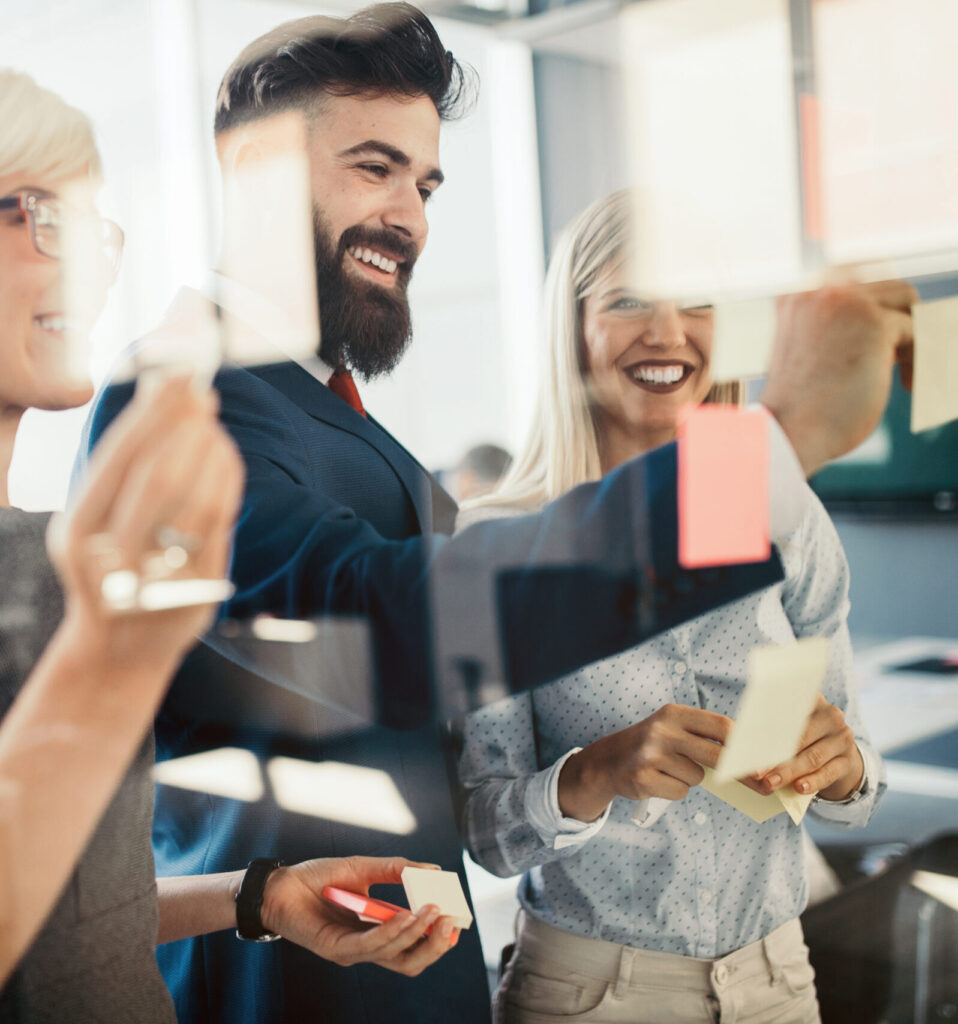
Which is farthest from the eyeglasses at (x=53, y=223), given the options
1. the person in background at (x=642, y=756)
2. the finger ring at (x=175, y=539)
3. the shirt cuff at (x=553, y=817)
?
the shirt cuff at (x=553, y=817)

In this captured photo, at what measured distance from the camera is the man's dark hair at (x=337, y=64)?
33.8 inches

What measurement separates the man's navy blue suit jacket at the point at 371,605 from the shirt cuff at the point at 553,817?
4.1 inches

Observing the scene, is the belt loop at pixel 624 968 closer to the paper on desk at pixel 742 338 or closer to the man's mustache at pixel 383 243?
the paper on desk at pixel 742 338

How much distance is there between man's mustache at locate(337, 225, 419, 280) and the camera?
0.89 m

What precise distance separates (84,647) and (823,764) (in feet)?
2.23

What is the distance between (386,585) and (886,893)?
Result: 1006 mm

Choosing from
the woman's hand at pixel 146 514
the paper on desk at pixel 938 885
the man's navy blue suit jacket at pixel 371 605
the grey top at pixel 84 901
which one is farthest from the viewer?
the paper on desk at pixel 938 885

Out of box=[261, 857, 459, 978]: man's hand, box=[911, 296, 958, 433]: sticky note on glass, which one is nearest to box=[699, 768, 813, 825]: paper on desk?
box=[261, 857, 459, 978]: man's hand

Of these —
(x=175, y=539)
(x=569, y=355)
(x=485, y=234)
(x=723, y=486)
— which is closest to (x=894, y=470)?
(x=723, y=486)

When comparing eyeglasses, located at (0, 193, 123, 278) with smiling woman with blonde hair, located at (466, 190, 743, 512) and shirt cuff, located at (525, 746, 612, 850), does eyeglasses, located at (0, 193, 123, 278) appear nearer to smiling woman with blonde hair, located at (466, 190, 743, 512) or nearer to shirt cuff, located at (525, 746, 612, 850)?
smiling woman with blonde hair, located at (466, 190, 743, 512)

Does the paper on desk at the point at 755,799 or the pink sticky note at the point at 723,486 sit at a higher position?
the pink sticky note at the point at 723,486

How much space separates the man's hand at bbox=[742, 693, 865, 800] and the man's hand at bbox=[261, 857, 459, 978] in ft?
1.06

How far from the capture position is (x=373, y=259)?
91 centimetres

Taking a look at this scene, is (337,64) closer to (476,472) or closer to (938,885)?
(476,472)
